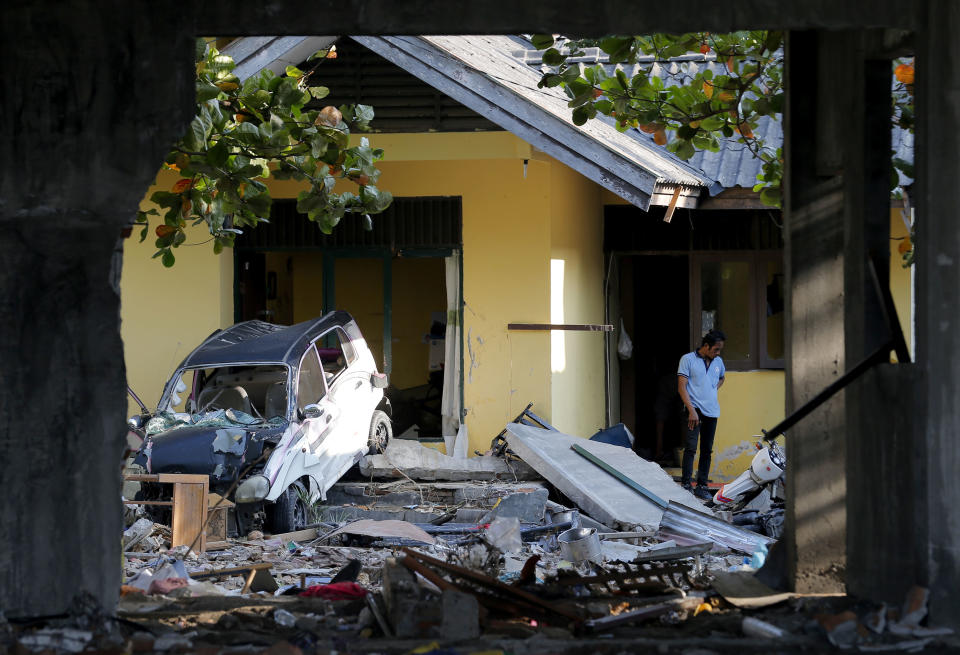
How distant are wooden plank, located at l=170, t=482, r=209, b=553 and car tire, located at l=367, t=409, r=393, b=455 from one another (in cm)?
313

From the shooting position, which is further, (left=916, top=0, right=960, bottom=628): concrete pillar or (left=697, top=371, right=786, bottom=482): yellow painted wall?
(left=697, top=371, right=786, bottom=482): yellow painted wall

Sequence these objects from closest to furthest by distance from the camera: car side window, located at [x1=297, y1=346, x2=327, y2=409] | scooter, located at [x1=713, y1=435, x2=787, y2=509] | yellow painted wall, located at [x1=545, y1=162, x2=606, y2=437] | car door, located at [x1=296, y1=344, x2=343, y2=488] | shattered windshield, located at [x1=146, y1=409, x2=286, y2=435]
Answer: shattered windshield, located at [x1=146, y1=409, x2=286, y2=435]
car door, located at [x1=296, y1=344, x2=343, y2=488]
scooter, located at [x1=713, y1=435, x2=787, y2=509]
car side window, located at [x1=297, y1=346, x2=327, y2=409]
yellow painted wall, located at [x1=545, y1=162, x2=606, y2=437]

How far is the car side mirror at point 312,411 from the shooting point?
34.7ft

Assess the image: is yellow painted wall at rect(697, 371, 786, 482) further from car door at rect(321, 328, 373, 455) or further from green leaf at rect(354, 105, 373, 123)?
green leaf at rect(354, 105, 373, 123)

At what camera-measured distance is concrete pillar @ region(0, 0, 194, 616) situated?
460cm

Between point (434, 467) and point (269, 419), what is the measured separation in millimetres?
2455

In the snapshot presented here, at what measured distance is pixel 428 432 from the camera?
574 inches

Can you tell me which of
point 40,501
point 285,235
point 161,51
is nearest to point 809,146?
point 161,51

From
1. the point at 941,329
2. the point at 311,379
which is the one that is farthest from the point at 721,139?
the point at 941,329

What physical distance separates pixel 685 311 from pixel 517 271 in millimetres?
3534

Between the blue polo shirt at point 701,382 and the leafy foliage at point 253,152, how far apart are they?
18.2 feet

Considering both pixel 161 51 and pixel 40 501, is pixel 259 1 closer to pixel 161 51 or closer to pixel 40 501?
pixel 161 51

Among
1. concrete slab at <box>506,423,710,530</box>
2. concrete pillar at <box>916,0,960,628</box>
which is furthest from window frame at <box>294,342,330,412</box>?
concrete pillar at <box>916,0,960,628</box>

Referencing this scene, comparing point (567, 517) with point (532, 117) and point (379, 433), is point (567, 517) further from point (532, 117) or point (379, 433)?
point (532, 117)
